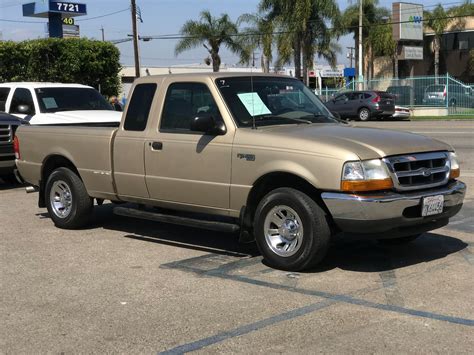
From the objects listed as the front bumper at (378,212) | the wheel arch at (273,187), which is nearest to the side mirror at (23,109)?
the wheel arch at (273,187)

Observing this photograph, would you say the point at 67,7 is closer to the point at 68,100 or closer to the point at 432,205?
the point at 68,100

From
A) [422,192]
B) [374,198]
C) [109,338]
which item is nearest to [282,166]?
[374,198]

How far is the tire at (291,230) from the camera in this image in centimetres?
575

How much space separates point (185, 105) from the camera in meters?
6.94

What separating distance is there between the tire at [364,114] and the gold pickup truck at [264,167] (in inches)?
1047

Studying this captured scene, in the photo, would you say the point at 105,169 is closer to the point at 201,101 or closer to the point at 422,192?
the point at 201,101

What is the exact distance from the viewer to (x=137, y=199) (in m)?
7.36

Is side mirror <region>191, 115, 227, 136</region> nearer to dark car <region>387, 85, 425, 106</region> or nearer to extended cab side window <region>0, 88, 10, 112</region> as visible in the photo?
extended cab side window <region>0, 88, 10, 112</region>

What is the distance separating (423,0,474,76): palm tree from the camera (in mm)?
52250

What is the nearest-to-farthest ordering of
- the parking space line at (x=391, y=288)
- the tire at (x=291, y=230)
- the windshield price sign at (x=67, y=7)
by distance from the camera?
1. the parking space line at (x=391, y=288)
2. the tire at (x=291, y=230)
3. the windshield price sign at (x=67, y=7)

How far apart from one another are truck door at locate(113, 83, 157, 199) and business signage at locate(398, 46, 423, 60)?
46997mm

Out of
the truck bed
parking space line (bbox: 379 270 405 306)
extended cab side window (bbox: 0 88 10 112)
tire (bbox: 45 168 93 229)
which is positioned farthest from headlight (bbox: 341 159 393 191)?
extended cab side window (bbox: 0 88 10 112)

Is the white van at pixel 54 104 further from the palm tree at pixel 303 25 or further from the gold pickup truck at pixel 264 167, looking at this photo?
the palm tree at pixel 303 25

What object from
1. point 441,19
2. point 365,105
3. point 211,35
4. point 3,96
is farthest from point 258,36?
point 3,96
